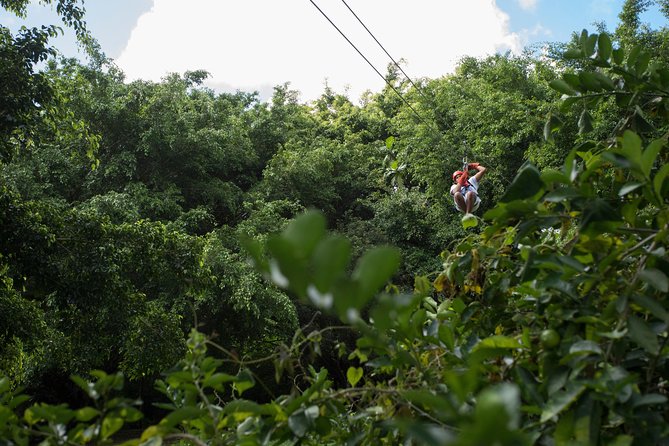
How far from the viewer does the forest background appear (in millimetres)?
522

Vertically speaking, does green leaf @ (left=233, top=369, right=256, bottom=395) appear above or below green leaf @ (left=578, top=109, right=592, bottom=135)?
above

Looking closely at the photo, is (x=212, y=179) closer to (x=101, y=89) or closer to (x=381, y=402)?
(x=101, y=89)

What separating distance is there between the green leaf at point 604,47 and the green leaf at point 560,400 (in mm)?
571

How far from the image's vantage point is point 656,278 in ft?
1.76

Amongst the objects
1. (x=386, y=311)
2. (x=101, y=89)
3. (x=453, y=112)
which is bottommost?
(x=386, y=311)

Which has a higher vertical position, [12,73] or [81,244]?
[12,73]

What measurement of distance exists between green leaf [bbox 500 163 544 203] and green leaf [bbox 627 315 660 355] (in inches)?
5.8

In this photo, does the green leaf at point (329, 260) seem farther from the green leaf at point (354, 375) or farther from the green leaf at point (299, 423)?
the green leaf at point (354, 375)

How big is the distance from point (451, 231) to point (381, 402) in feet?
34.4

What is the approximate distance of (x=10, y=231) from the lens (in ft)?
14.2

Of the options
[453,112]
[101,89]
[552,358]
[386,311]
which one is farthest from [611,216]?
[453,112]

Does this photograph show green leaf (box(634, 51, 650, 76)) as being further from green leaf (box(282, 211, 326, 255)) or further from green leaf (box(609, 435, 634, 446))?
green leaf (box(282, 211, 326, 255))

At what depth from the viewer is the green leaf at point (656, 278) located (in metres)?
0.52

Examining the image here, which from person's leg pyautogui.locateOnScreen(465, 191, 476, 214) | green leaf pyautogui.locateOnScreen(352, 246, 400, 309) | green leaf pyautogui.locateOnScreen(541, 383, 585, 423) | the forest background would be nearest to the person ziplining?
person's leg pyautogui.locateOnScreen(465, 191, 476, 214)
